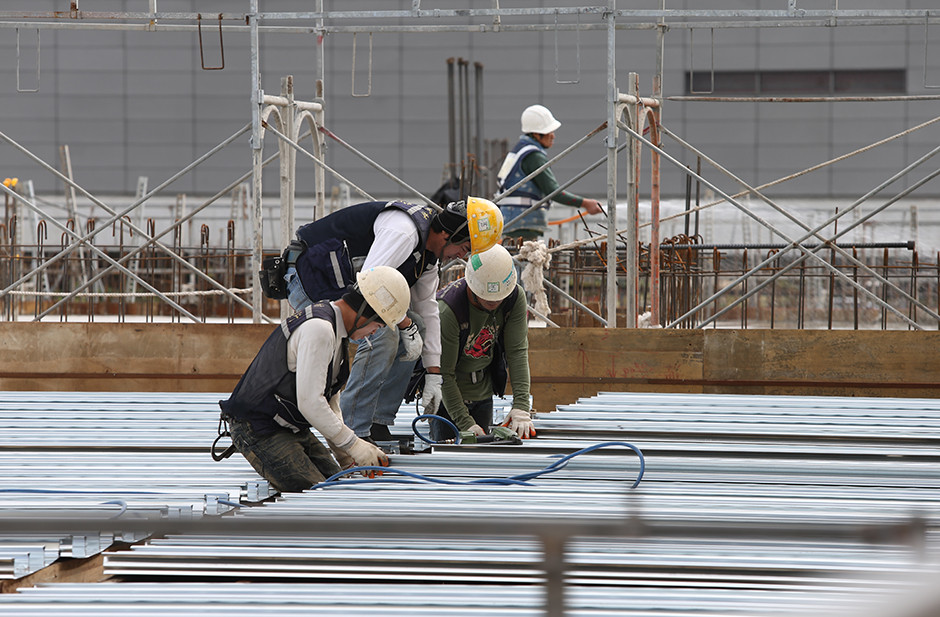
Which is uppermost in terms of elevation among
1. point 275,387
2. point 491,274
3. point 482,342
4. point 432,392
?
point 491,274

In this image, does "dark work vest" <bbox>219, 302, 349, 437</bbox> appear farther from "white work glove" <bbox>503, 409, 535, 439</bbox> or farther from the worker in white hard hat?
the worker in white hard hat

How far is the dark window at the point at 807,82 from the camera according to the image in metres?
25.5

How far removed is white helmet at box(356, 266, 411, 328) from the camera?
4.80 m

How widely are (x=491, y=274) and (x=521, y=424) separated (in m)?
0.86

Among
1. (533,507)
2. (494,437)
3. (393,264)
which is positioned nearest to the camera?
(533,507)

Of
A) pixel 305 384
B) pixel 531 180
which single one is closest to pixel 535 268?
pixel 531 180

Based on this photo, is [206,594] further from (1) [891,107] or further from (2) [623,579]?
(1) [891,107]

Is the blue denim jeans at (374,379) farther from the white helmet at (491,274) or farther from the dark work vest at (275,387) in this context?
the dark work vest at (275,387)

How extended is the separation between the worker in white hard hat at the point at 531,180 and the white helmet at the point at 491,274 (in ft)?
12.2

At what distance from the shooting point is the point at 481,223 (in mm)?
5688

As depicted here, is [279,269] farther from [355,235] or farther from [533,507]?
[533,507]

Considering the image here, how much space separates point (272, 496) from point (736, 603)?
8.16 ft

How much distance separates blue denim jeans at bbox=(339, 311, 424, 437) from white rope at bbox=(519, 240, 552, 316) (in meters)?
3.82

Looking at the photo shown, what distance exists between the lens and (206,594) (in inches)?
128
